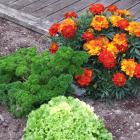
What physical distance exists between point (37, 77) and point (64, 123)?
25.0 inches

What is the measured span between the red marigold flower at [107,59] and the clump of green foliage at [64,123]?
23.0 inches

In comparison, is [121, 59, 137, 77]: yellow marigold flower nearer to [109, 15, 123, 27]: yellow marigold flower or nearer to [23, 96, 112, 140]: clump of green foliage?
[109, 15, 123, 27]: yellow marigold flower

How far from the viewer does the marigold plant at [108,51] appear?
13.0ft

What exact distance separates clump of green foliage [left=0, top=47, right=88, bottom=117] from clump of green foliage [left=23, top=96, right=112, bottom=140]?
0.26 meters

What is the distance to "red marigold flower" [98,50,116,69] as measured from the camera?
3.90 metres

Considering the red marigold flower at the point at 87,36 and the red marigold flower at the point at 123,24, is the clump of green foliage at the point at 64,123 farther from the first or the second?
the red marigold flower at the point at 123,24

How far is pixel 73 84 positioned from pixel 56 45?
0.42 meters

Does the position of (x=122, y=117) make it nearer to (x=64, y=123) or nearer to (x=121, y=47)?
(x=121, y=47)

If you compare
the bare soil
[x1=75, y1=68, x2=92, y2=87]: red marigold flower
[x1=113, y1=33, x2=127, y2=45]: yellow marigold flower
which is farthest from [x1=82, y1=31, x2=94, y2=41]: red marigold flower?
the bare soil

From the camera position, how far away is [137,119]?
3.91m

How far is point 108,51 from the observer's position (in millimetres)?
3967

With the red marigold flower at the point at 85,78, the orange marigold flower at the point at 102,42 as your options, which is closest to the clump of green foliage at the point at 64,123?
the red marigold flower at the point at 85,78

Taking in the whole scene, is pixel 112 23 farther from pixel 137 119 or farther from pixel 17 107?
pixel 17 107

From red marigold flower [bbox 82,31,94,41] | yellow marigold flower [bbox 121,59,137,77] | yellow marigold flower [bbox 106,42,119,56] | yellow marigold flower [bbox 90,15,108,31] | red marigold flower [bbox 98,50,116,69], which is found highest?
yellow marigold flower [bbox 90,15,108,31]
